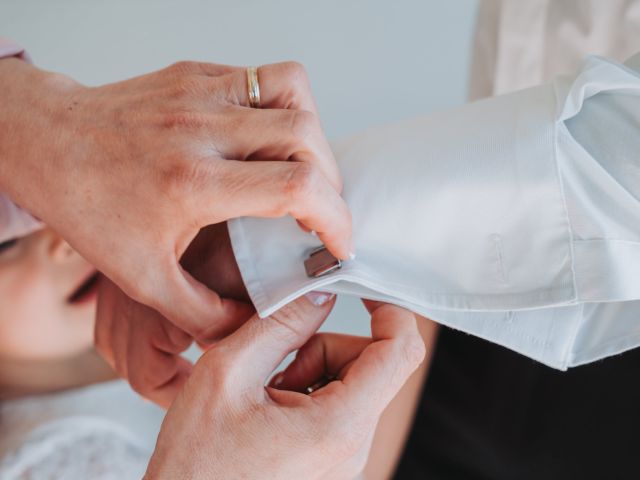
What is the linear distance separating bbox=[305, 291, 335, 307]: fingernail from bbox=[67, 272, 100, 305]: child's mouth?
47 cm

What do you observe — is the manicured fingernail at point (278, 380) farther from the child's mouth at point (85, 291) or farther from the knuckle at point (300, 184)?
the child's mouth at point (85, 291)

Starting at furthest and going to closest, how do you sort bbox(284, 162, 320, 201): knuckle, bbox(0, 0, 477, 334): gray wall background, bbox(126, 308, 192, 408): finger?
1. bbox(0, 0, 477, 334): gray wall background
2. bbox(126, 308, 192, 408): finger
3. bbox(284, 162, 320, 201): knuckle

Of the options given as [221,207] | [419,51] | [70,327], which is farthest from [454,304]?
[419,51]

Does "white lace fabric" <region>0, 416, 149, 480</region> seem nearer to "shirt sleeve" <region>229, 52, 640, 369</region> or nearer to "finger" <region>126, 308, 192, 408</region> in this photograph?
"finger" <region>126, 308, 192, 408</region>

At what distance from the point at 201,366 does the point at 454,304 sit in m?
0.21

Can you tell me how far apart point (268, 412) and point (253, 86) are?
263 millimetres

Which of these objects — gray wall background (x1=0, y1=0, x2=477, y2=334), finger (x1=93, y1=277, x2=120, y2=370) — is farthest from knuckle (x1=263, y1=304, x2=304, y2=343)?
gray wall background (x1=0, y1=0, x2=477, y2=334)

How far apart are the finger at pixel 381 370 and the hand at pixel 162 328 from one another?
0.47 feet

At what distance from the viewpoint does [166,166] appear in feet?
1.75

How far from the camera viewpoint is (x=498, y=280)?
1.83ft

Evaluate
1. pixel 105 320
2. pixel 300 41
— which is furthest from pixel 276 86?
pixel 300 41

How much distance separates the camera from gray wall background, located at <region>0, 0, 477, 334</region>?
121 cm

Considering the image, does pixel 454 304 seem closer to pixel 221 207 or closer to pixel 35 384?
pixel 221 207

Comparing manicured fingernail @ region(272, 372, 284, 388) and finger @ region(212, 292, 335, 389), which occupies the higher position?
finger @ region(212, 292, 335, 389)
